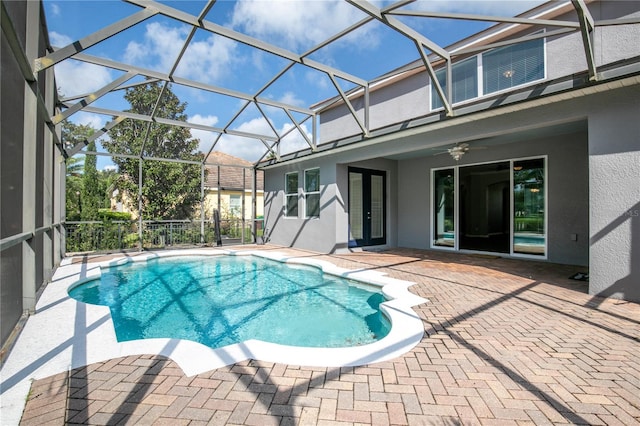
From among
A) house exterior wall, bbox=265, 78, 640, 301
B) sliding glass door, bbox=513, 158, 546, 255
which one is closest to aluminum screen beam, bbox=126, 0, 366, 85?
house exterior wall, bbox=265, 78, 640, 301

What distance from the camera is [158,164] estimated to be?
13.8 meters

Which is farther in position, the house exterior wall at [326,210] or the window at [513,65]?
the house exterior wall at [326,210]

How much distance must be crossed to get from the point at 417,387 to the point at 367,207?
769cm

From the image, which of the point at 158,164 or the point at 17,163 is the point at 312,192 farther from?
the point at 158,164

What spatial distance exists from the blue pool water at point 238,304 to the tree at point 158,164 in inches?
289

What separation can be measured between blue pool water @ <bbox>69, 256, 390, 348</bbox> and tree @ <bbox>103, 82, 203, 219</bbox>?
734cm

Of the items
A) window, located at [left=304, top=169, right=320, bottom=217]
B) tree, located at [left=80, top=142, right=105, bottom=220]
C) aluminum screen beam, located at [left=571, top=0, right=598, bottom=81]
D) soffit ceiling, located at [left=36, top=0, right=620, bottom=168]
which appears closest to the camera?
aluminum screen beam, located at [left=571, top=0, right=598, bottom=81]

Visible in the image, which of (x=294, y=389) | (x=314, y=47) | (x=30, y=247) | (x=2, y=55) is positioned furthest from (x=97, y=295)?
(x=314, y=47)

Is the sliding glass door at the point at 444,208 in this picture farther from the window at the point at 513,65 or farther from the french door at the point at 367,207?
the window at the point at 513,65

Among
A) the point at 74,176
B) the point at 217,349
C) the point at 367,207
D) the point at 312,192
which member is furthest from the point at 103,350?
the point at 74,176

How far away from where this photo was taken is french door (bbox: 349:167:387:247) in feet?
31.2

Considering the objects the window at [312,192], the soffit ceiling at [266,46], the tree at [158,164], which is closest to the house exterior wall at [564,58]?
the soffit ceiling at [266,46]

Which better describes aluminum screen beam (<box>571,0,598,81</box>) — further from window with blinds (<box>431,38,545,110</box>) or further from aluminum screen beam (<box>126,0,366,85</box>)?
aluminum screen beam (<box>126,0,366,85</box>)

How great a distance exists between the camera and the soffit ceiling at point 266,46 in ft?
15.1
